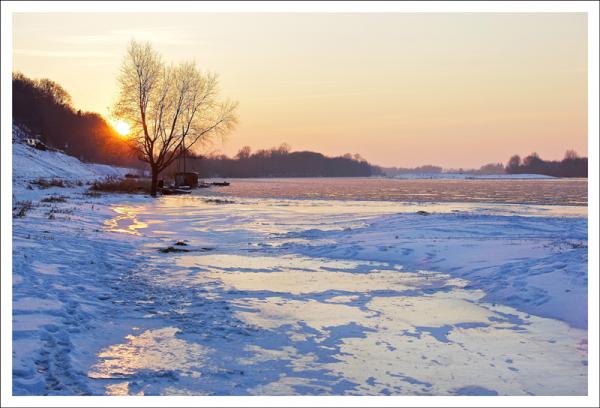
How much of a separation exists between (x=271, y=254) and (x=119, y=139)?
112 feet

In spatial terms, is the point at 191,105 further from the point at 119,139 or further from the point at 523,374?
the point at 523,374

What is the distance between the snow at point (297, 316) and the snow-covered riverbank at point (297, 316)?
3 cm

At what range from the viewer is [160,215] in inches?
967

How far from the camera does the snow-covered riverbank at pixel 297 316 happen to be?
5.56 metres

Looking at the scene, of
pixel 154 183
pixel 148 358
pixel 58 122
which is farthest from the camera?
pixel 58 122

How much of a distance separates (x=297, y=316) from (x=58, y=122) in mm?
110622

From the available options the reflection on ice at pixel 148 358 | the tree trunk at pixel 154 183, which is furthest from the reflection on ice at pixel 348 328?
the tree trunk at pixel 154 183

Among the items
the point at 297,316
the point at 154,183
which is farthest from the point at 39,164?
the point at 297,316

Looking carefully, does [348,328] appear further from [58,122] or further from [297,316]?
[58,122]

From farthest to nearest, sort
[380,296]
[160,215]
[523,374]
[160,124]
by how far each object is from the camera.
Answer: [160,124] → [160,215] → [380,296] → [523,374]

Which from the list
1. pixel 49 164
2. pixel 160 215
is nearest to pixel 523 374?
pixel 160 215

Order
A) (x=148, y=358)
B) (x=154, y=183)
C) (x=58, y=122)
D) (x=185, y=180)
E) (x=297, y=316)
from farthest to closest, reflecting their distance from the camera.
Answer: (x=58, y=122) → (x=185, y=180) → (x=154, y=183) → (x=297, y=316) → (x=148, y=358)

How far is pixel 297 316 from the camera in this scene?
26.2ft

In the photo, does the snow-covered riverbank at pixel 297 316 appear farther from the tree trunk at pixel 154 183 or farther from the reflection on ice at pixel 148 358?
the tree trunk at pixel 154 183
